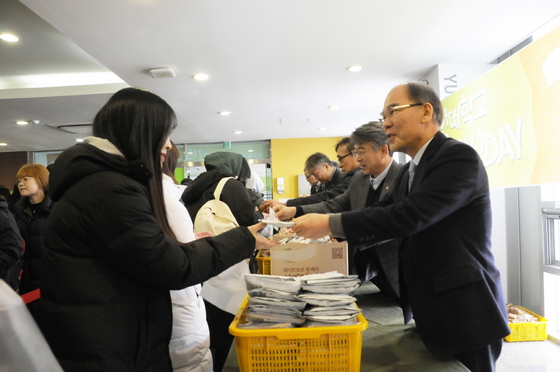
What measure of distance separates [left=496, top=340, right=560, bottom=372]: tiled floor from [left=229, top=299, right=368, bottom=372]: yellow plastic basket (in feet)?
8.92

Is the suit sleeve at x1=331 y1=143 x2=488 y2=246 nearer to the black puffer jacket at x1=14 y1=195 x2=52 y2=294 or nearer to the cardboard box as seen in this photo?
the cardboard box

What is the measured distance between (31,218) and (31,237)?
18 centimetres

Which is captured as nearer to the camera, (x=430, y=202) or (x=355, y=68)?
(x=430, y=202)

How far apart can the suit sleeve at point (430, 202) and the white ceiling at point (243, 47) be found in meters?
2.37

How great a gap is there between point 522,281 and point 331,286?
13.7 ft

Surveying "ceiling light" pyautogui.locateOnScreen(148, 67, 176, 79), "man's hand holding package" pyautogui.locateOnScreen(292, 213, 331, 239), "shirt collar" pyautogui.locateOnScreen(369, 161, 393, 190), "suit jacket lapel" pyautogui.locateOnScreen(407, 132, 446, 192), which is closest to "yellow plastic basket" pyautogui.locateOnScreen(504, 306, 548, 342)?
"shirt collar" pyautogui.locateOnScreen(369, 161, 393, 190)

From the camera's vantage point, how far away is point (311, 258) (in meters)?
1.64

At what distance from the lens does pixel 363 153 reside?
8.16 feet

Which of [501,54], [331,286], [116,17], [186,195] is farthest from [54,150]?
[331,286]

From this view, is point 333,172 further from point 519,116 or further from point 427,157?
point 427,157

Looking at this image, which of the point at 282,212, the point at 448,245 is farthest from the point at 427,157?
the point at 282,212

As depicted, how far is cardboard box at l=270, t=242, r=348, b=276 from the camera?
1.62 meters

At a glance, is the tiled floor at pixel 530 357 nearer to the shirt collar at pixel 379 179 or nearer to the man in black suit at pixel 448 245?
the shirt collar at pixel 379 179

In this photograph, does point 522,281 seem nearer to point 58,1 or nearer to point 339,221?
point 339,221
